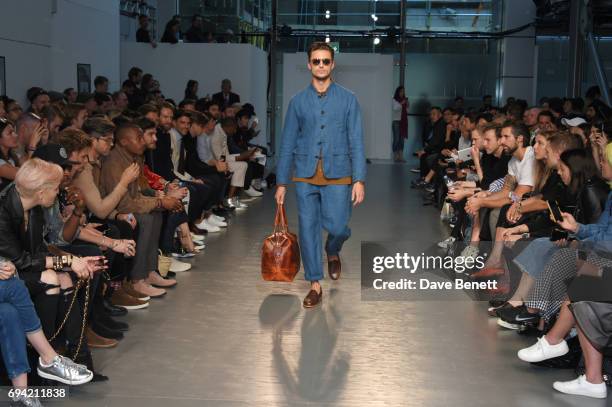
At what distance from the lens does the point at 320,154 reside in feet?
20.2

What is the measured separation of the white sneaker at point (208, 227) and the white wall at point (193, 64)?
7.94 metres

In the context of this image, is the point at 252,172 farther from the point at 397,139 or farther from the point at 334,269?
the point at 397,139

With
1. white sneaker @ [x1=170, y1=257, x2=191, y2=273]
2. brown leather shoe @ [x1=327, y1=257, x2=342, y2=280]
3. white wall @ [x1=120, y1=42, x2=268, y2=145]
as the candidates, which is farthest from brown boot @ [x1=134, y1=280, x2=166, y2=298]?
white wall @ [x1=120, y1=42, x2=268, y2=145]

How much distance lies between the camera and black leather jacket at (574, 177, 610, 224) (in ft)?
16.3

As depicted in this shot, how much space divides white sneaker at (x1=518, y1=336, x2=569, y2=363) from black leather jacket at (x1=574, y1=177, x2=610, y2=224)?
69 cm

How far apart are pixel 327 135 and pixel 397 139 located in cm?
1354

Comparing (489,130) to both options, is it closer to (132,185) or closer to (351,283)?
(351,283)

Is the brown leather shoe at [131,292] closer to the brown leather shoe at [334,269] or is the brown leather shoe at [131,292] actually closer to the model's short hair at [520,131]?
the brown leather shoe at [334,269]

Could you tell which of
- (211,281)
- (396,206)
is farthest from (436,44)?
(211,281)

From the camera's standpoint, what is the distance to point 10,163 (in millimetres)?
5891

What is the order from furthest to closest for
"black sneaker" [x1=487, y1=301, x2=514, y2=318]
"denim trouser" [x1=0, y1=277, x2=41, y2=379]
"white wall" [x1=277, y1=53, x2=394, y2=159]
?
"white wall" [x1=277, y1=53, x2=394, y2=159] → "black sneaker" [x1=487, y1=301, x2=514, y2=318] → "denim trouser" [x1=0, y1=277, x2=41, y2=379]

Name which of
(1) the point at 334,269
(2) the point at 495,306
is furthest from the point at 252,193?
(2) the point at 495,306

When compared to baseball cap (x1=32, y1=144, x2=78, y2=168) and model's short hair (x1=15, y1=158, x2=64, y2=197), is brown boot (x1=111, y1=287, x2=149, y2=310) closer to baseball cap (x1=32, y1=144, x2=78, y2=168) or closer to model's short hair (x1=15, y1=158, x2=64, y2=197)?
baseball cap (x1=32, y1=144, x2=78, y2=168)

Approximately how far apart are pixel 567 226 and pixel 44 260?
250 centimetres
